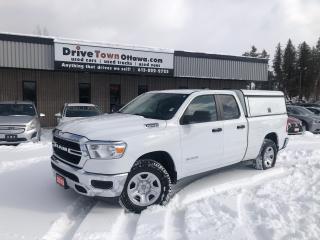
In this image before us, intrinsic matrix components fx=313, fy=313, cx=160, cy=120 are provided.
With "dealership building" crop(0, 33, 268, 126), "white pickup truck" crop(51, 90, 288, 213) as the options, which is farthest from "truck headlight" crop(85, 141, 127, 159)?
"dealership building" crop(0, 33, 268, 126)

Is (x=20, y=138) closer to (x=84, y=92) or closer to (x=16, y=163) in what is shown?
(x=16, y=163)

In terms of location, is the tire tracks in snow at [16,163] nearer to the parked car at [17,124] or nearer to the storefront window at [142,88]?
the parked car at [17,124]

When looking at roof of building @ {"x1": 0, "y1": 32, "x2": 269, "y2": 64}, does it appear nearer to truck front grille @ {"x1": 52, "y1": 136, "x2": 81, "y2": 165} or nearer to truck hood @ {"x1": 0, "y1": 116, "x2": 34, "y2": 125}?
truck hood @ {"x1": 0, "y1": 116, "x2": 34, "y2": 125}

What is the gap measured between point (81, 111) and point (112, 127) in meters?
8.30

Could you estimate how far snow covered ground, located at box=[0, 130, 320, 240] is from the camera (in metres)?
4.00

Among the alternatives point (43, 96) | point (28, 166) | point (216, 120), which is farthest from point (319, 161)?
point (43, 96)

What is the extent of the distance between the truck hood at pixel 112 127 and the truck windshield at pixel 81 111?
24.3 ft

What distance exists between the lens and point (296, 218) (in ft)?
14.4

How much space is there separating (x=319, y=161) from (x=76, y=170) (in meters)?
6.75

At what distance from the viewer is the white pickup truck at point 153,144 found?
4.45 metres

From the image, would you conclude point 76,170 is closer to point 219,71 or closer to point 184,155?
point 184,155

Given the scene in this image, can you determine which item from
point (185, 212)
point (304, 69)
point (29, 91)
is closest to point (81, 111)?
point (29, 91)

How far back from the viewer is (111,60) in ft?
57.3

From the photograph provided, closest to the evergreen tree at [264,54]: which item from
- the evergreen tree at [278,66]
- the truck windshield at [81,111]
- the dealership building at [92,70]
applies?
the evergreen tree at [278,66]
